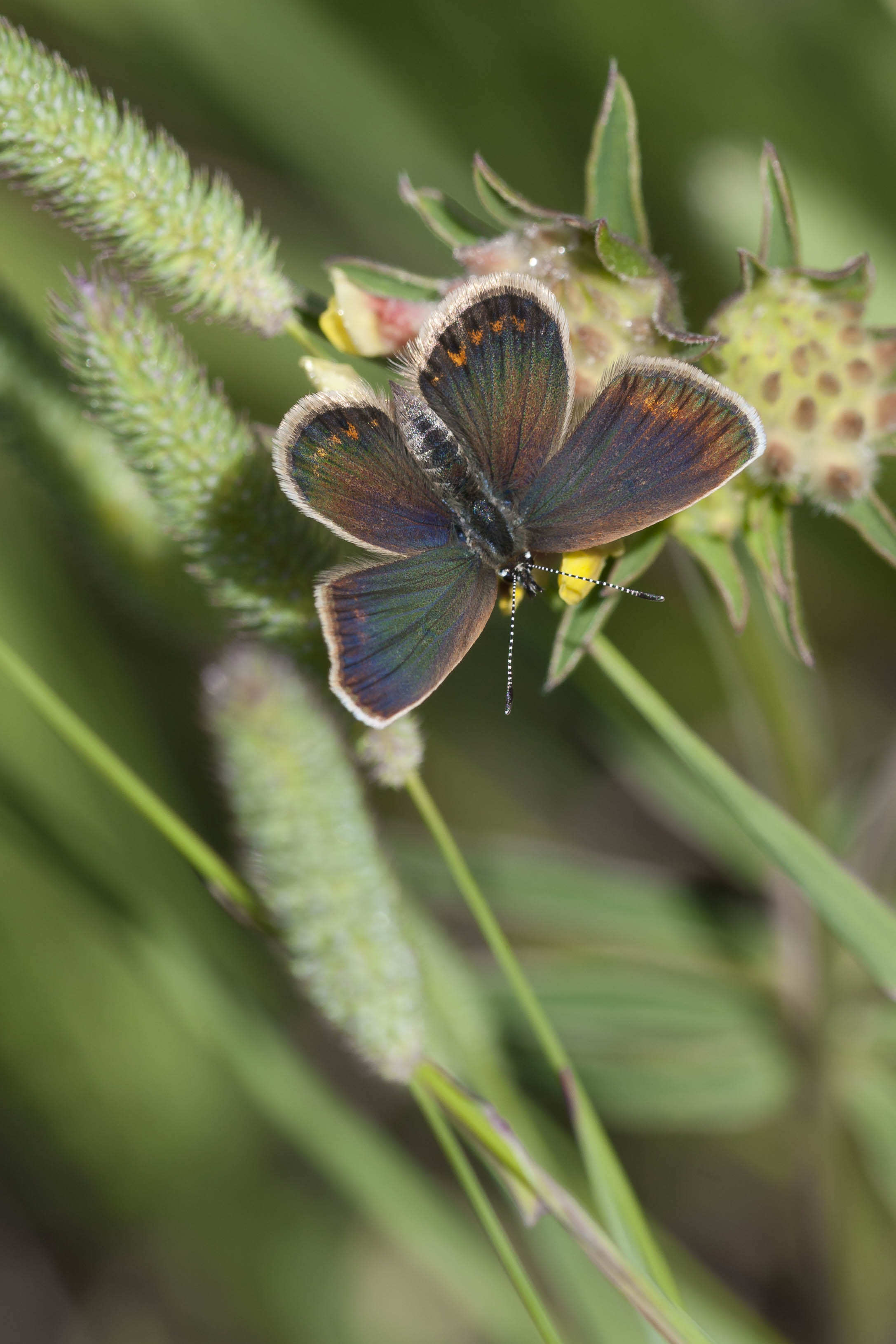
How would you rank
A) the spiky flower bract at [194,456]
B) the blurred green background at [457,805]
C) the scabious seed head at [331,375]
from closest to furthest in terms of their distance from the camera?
the spiky flower bract at [194,456], the scabious seed head at [331,375], the blurred green background at [457,805]

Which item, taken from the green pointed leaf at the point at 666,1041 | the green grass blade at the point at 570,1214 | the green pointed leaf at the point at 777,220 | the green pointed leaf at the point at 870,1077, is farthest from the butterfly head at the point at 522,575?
the green pointed leaf at the point at 870,1077

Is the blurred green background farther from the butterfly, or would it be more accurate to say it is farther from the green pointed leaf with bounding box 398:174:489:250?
the green pointed leaf with bounding box 398:174:489:250

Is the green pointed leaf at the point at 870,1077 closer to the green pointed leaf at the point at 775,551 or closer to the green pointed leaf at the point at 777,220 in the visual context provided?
the green pointed leaf at the point at 775,551

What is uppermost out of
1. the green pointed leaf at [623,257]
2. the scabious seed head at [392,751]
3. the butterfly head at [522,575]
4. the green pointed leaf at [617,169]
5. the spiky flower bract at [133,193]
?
the spiky flower bract at [133,193]

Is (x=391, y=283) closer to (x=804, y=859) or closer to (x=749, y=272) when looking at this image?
(x=749, y=272)

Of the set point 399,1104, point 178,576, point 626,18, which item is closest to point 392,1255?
point 399,1104

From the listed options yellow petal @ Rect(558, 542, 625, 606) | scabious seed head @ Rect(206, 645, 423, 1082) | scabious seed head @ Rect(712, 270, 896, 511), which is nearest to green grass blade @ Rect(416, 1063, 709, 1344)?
scabious seed head @ Rect(206, 645, 423, 1082)

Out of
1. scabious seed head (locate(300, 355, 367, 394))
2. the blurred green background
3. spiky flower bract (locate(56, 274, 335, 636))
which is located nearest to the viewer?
spiky flower bract (locate(56, 274, 335, 636))
